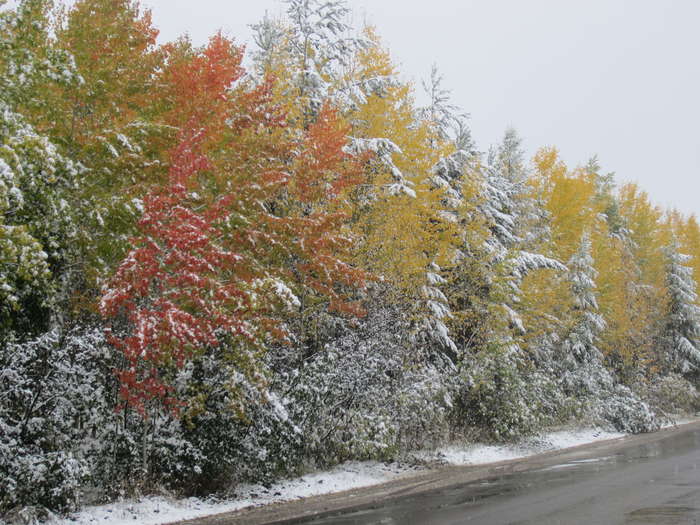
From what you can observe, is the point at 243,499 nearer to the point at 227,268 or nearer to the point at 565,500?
the point at 227,268

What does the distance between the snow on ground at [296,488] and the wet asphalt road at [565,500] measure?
1.77 metres

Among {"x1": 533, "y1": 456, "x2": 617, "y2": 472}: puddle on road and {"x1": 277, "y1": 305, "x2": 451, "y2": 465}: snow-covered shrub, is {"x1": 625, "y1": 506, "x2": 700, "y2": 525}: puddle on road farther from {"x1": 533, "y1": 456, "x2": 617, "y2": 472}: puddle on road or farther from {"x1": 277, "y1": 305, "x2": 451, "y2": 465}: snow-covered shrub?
{"x1": 533, "y1": 456, "x2": 617, "y2": 472}: puddle on road

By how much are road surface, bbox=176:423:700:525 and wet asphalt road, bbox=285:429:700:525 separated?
0.01m

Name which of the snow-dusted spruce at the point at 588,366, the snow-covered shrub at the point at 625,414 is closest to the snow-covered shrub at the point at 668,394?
the snow-dusted spruce at the point at 588,366

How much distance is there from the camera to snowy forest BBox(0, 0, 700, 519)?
10.1 meters

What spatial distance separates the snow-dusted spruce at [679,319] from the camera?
39.1 m

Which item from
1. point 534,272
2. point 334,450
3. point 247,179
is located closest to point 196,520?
point 334,450

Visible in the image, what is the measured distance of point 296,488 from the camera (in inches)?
508

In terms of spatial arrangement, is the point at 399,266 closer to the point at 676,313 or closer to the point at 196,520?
the point at 196,520

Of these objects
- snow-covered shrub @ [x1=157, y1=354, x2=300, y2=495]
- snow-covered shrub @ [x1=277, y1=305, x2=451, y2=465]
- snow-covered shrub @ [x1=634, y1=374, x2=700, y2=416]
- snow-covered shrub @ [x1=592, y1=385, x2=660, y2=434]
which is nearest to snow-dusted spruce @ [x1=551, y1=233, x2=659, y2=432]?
snow-covered shrub @ [x1=592, y1=385, x2=660, y2=434]

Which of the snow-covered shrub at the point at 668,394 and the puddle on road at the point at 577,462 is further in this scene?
the snow-covered shrub at the point at 668,394

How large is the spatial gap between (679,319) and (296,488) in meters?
33.6

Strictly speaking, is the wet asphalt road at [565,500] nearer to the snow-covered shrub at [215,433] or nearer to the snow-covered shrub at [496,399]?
the snow-covered shrub at [215,433]

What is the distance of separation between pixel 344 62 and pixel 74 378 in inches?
585
